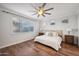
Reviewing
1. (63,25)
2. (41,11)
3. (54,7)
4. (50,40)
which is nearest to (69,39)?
(63,25)

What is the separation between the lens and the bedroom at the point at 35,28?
1562 millimetres

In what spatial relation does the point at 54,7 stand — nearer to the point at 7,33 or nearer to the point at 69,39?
the point at 69,39

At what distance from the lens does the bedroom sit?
61.5 inches

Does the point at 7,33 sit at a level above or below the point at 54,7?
below

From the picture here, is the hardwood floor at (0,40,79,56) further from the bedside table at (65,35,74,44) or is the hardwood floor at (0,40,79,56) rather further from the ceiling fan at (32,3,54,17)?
the ceiling fan at (32,3,54,17)

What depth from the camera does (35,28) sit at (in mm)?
1773

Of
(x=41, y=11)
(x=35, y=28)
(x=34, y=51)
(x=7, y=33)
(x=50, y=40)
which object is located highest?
(x=41, y=11)

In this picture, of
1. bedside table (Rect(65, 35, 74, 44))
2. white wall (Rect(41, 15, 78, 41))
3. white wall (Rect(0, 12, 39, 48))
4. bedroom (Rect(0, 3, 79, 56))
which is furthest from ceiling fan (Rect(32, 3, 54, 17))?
bedside table (Rect(65, 35, 74, 44))

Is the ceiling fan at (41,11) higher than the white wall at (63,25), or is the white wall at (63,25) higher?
the ceiling fan at (41,11)

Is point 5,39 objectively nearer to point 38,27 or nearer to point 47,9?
point 38,27

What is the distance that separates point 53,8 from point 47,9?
0.47 ft

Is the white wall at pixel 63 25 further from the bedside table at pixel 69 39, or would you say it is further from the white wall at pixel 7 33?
the white wall at pixel 7 33

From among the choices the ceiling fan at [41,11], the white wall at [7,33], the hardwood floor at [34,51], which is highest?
the ceiling fan at [41,11]

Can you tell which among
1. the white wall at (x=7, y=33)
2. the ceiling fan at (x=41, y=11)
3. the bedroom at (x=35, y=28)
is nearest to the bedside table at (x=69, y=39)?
the bedroom at (x=35, y=28)
